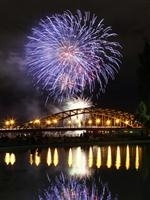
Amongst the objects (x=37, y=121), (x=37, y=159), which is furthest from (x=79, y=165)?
(x=37, y=121)

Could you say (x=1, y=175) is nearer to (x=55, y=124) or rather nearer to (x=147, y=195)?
(x=147, y=195)

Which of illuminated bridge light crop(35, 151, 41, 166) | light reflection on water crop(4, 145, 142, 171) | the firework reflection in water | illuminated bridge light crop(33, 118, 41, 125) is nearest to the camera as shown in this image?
the firework reflection in water

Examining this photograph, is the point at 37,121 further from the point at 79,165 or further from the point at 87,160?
the point at 79,165

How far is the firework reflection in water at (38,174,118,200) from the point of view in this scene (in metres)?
31.9

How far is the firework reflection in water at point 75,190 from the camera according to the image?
31938 mm

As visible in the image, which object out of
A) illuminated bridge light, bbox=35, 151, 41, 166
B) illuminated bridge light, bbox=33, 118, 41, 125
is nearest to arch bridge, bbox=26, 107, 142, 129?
illuminated bridge light, bbox=33, 118, 41, 125

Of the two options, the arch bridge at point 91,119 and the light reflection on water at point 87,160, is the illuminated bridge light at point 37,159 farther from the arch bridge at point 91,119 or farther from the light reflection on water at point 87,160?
the arch bridge at point 91,119

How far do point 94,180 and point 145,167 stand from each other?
34.6ft

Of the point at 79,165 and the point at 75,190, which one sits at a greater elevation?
the point at 79,165

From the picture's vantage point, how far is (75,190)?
→ 3428 centimetres

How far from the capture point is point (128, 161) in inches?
2148

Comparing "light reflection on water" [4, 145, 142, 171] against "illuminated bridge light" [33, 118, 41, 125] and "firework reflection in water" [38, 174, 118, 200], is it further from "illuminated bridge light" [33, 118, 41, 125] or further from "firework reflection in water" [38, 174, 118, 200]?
"illuminated bridge light" [33, 118, 41, 125]

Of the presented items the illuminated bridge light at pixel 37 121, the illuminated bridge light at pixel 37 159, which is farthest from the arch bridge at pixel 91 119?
the illuminated bridge light at pixel 37 159

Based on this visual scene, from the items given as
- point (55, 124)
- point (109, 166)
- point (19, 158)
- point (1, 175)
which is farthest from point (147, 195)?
point (55, 124)
